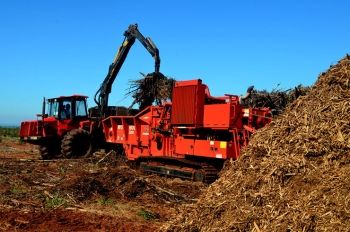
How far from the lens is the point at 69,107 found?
20.8 metres

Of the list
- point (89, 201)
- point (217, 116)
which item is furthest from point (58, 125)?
point (89, 201)

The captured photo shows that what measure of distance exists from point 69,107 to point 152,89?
4599mm

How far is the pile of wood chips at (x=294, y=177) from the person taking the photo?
4.96 m

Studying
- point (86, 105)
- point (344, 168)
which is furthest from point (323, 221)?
point (86, 105)

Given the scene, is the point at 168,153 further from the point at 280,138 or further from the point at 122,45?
the point at 280,138

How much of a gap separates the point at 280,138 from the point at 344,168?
1200mm

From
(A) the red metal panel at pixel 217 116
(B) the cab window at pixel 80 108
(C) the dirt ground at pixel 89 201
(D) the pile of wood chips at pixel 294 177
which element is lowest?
(C) the dirt ground at pixel 89 201

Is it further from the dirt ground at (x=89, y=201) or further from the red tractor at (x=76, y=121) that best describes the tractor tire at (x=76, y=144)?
the dirt ground at (x=89, y=201)

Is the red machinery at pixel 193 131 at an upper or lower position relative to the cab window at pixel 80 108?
lower

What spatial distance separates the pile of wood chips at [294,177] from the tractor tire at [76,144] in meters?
13.5

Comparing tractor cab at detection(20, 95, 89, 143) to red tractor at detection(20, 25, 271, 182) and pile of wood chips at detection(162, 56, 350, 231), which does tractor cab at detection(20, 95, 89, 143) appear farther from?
pile of wood chips at detection(162, 56, 350, 231)

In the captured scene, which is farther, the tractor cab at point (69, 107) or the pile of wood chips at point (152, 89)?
the tractor cab at point (69, 107)

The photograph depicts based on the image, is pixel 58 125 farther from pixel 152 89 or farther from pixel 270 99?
pixel 270 99

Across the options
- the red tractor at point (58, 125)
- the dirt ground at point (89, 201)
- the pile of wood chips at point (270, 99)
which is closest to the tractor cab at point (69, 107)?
the red tractor at point (58, 125)
